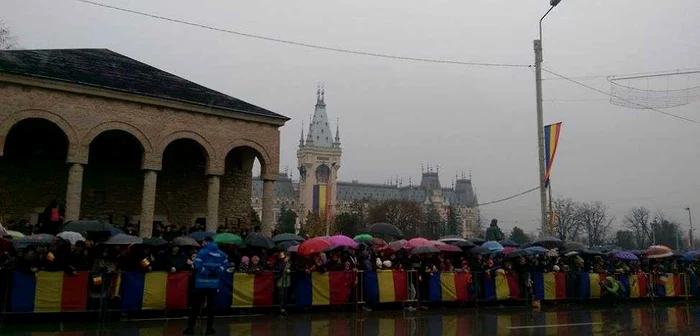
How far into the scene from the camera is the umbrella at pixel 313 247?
48.4 feet

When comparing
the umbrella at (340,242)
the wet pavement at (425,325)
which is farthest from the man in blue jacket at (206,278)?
the umbrella at (340,242)

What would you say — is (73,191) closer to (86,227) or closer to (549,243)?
(86,227)

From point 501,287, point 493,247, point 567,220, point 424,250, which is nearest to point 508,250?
point 493,247

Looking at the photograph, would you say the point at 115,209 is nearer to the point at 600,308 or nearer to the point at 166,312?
the point at 166,312

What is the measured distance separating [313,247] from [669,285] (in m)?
14.7

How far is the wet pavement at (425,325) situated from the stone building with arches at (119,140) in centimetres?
1136

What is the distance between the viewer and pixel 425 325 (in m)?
13.1

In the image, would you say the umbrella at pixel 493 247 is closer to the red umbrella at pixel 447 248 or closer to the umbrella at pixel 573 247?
the red umbrella at pixel 447 248

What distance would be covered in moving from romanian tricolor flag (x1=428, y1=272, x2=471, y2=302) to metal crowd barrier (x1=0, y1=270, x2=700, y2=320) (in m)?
0.03

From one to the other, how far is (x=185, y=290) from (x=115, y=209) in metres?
14.0

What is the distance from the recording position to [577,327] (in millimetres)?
13250

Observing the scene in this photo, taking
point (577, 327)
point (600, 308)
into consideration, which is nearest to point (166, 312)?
point (577, 327)

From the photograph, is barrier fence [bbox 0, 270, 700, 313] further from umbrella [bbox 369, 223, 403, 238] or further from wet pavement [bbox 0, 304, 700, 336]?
umbrella [bbox 369, 223, 403, 238]

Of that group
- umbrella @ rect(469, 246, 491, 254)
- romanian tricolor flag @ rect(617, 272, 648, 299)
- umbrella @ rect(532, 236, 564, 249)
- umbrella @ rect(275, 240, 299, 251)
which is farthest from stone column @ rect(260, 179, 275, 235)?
romanian tricolor flag @ rect(617, 272, 648, 299)
